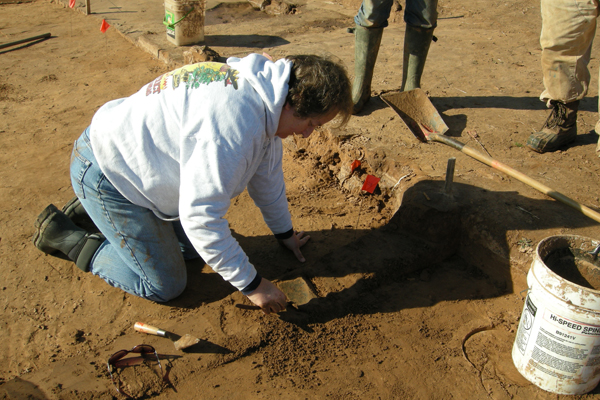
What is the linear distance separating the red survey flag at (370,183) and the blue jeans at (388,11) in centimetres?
135

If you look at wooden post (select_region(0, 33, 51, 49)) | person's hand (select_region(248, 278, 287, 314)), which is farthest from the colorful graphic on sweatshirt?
wooden post (select_region(0, 33, 51, 49))

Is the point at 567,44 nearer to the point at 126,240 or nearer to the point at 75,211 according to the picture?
the point at 126,240

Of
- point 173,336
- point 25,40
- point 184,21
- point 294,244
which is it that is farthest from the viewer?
point 25,40

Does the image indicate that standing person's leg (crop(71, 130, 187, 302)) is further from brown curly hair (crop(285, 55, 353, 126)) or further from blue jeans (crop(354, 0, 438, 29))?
blue jeans (crop(354, 0, 438, 29))

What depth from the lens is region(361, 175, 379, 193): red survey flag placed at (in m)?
3.20

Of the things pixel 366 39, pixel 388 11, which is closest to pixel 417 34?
pixel 388 11

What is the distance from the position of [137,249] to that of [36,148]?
2.40m

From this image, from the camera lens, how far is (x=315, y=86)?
1.76 metres

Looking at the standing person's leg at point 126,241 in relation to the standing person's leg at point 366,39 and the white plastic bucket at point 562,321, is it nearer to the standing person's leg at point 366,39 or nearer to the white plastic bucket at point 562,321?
the white plastic bucket at point 562,321

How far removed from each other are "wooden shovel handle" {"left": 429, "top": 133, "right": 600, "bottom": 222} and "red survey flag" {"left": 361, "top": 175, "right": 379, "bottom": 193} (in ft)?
2.03

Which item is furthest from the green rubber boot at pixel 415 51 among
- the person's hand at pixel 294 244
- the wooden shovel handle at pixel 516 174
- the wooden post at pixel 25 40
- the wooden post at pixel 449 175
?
the wooden post at pixel 25 40

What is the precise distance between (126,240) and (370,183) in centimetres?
171

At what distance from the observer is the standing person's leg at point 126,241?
2150 mm

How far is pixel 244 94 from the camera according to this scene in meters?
1.75
